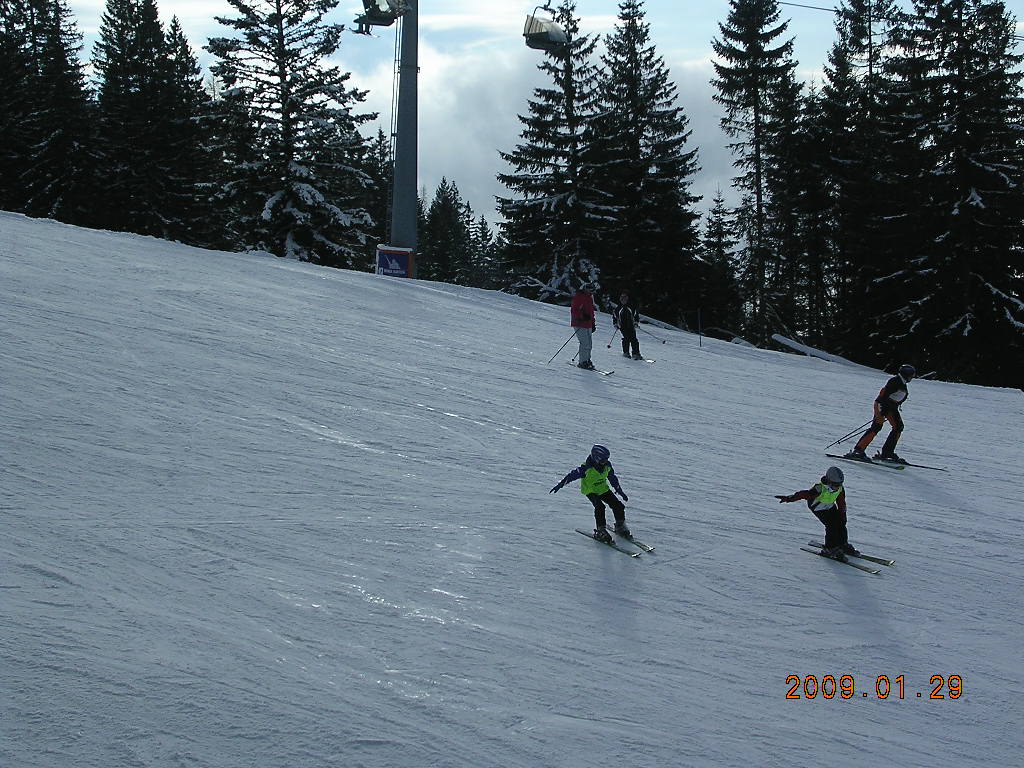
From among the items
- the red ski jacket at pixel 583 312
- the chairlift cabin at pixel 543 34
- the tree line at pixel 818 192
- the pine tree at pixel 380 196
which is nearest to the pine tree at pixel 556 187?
the tree line at pixel 818 192

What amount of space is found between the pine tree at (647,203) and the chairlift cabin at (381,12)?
1165 centimetres

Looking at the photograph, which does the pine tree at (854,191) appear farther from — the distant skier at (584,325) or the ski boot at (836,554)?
the ski boot at (836,554)

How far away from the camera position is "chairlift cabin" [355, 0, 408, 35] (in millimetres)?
23656

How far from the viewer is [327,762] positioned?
→ 4203mm

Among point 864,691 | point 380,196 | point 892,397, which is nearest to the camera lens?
point 864,691

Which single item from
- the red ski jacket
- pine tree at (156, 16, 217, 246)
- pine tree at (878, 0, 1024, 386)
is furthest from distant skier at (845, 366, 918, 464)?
pine tree at (156, 16, 217, 246)

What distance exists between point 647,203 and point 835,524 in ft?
95.5

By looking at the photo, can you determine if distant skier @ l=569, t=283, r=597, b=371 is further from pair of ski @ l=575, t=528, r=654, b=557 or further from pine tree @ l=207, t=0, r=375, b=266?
pine tree @ l=207, t=0, r=375, b=266

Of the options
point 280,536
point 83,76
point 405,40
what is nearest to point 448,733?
point 280,536

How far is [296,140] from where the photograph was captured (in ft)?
106

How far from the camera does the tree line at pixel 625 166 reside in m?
27.6

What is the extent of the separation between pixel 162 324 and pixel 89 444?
201 inches

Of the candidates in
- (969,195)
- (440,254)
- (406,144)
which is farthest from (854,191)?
(440,254)

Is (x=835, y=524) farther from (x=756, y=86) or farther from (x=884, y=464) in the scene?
(x=756, y=86)
